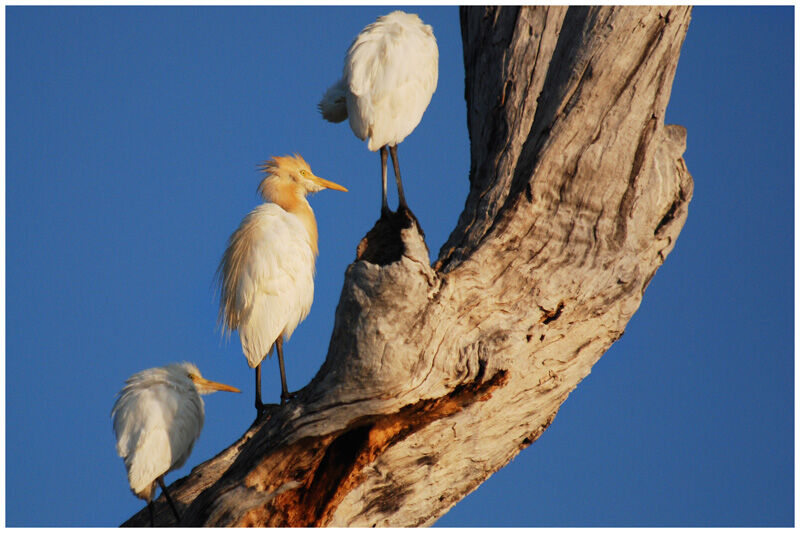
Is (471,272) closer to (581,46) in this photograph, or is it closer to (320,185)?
(581,46)

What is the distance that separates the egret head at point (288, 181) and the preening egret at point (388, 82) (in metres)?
0.98

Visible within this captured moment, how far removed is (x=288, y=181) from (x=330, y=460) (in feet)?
9.37

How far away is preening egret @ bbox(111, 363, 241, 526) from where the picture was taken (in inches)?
203

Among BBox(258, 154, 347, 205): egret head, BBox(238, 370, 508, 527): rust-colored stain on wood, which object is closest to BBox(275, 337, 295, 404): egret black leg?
BBox(258, 154, 347, 205): egret head

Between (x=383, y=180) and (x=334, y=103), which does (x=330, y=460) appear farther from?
(x=334, y=103)

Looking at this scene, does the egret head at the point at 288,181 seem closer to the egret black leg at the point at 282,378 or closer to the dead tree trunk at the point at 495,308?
the egret black leg at the point at 282,378

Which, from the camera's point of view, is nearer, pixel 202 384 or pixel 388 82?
pixel 388 82

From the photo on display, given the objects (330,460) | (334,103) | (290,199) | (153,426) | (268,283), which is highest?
(334,103)

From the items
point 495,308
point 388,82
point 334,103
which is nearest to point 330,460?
point 495,308

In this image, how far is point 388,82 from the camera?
5645 millimetres

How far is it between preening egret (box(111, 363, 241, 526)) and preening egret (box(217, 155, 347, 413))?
21.9 inches

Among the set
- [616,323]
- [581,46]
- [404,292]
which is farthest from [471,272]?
[581,46]

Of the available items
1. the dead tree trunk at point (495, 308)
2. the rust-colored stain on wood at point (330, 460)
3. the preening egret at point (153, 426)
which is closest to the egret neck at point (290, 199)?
the preening egret at point (153, 426)

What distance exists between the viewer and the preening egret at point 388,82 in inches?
223
